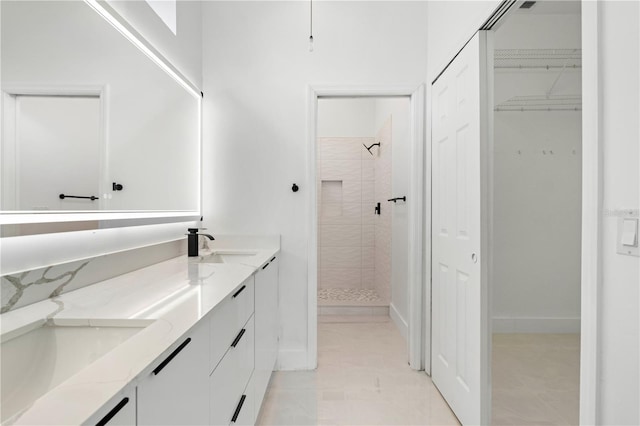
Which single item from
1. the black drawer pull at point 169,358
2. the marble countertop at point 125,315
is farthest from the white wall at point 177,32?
the black drawer pull at point 169,358

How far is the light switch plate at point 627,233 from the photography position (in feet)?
2.67

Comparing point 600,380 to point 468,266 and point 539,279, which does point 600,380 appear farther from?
point 539,279

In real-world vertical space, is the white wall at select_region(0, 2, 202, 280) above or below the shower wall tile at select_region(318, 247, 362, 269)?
above

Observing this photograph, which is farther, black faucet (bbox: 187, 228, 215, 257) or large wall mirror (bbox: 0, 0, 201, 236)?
black faucet (bbox: 187, 228, 215, 257)

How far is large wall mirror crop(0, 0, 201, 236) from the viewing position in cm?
105

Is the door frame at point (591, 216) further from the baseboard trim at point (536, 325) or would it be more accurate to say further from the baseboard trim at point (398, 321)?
the baseboard trim at point (536, 325)

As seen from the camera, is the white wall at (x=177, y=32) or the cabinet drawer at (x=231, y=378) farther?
the white wall at (x=177, y=32)

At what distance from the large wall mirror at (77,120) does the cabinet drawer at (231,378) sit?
775 millimetres

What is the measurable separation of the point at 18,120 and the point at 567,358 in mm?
3604

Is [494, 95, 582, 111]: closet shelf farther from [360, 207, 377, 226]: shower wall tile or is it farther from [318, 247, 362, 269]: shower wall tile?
[318, 247, 362, 269]: shower wall tile

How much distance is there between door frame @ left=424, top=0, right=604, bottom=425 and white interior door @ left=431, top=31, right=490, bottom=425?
64 centimetres

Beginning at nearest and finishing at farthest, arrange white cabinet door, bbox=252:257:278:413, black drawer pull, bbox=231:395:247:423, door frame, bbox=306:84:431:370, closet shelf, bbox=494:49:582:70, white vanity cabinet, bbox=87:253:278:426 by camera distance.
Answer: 1. white vanity cabinet, bbox=87:253:278:426
2. black drawer pull, bbox=231:395:247:423
3. white cabinet door, bbox=252:257:278:413
4. door frame, bbox=306:84:431:370
5. closet shelf, bbox=494:49:582:70

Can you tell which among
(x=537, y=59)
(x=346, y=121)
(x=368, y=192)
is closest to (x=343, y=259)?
(x=368, y=192)

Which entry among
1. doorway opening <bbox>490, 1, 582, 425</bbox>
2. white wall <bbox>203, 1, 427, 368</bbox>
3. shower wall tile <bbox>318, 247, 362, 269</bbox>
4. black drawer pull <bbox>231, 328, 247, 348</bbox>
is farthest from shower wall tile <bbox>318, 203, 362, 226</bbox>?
black drawer pull <bbox>231, 328, 247, 348</bbox>
